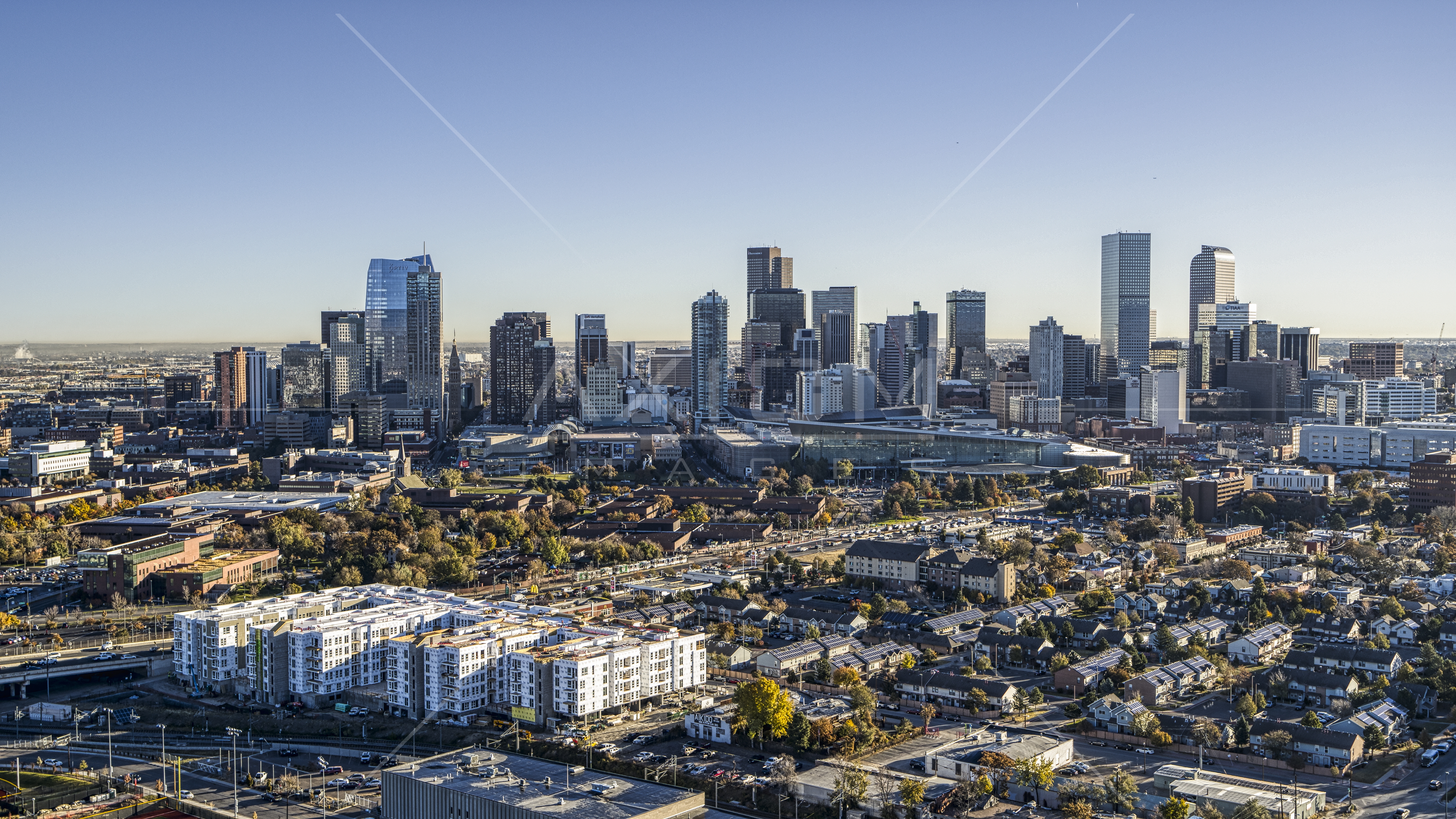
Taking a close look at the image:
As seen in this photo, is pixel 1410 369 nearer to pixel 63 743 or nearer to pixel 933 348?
pixel 933 348

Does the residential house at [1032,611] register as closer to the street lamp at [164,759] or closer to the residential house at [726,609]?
the residential house at [726,609]

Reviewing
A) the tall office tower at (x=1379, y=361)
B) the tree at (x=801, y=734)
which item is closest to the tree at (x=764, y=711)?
the tree at (x=801, y=734)

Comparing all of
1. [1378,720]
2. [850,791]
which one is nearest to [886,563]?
[1378,720]

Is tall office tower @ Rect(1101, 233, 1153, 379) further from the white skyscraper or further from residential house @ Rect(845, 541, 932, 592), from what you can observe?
residential house @ Rect(845, 541, 932, 592)

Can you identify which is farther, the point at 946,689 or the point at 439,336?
the point at 439,336

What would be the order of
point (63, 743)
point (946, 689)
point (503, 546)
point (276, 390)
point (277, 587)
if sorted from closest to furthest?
point (63, 743) < point (946, 689) < point (277, 587) < point (503, 546) < point (276, 390)

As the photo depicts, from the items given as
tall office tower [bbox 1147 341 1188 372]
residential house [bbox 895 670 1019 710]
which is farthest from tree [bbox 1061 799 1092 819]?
tall office tower [bbox 1147 341 1188 372]

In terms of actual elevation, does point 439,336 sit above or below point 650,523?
above

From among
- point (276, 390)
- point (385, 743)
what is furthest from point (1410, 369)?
point (385, 743)
